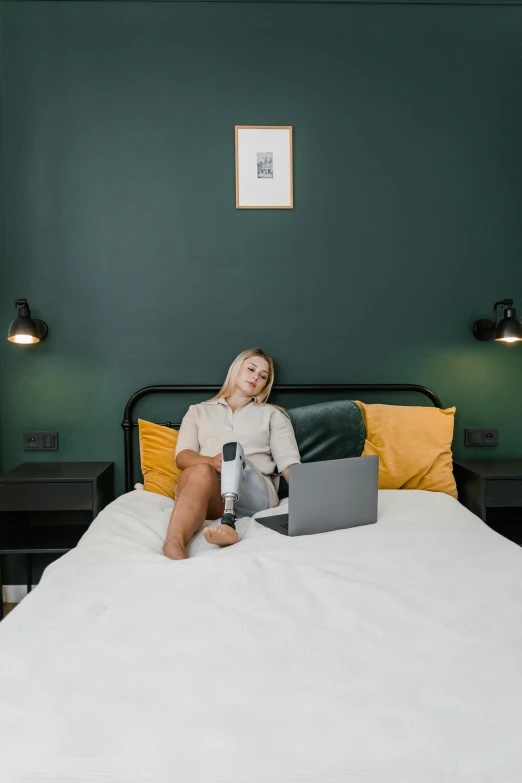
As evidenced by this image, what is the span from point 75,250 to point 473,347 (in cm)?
190

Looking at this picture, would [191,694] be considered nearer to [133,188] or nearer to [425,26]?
[133,188]

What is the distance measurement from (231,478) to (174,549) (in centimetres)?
31

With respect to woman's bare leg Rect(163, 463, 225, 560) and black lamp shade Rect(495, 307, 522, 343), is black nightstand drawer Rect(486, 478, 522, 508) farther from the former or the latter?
woman's bare leg Rect(163, 463, 225, 560)

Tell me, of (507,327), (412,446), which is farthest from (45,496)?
(507,327)

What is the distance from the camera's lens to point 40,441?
248 centimetres

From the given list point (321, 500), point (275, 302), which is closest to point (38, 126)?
point (275, 302)

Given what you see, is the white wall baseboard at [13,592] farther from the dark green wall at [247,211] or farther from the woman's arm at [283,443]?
the woman's arm at [283,443]

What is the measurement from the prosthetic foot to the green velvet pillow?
1.58ft

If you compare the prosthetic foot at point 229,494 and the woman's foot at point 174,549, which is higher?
the prosthetic foot at point 229,494

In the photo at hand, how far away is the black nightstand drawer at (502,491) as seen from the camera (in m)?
2.16

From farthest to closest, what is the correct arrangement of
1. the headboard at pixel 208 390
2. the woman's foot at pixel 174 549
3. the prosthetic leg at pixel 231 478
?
the headboard at pixel 208 390 → the prosthetic leg at pixel 231 478 → the woman's foot at pixel 174 549

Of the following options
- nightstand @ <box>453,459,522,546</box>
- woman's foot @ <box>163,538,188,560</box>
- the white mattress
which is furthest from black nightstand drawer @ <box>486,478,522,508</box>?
woman's foot @ <box>163,538,188,560</box>

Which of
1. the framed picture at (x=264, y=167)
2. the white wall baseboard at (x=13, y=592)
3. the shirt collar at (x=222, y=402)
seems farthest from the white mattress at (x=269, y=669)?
the framed picture at (x=264, y=167)

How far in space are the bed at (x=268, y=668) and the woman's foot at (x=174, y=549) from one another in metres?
0.08
